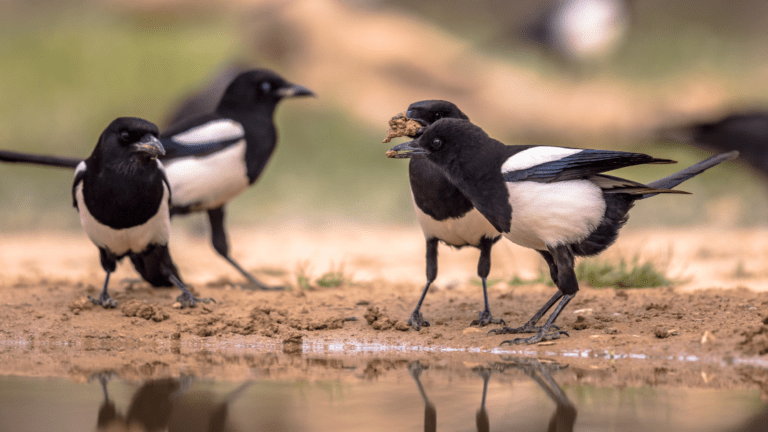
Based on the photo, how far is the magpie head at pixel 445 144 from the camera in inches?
174

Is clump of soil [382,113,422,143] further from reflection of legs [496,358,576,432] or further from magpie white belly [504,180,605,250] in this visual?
reflection of legs [496,358,576,432]

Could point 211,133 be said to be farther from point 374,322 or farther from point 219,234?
point 374,322

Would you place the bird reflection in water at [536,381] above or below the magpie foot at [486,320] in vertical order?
below

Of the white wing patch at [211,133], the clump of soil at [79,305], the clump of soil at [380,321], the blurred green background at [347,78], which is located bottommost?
the clump of soil at [380,321]

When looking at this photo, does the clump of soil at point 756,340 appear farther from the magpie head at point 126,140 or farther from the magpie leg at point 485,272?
the magpie head at point 126,140

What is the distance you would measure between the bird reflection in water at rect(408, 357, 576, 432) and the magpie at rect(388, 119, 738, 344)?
406 millimetres

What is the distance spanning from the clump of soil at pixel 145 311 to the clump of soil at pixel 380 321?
1.31m

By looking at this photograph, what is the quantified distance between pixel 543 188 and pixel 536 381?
1128mm

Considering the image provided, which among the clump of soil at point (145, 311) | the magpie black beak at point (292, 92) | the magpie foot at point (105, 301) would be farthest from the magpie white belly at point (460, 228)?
the magpie black beak at point (292, 92)

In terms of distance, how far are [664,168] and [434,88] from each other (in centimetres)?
520

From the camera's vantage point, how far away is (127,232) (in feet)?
17.4

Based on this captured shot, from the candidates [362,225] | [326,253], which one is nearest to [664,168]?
[362,225]

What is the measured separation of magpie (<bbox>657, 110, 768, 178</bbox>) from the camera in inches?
323

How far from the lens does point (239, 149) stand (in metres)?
6.61
